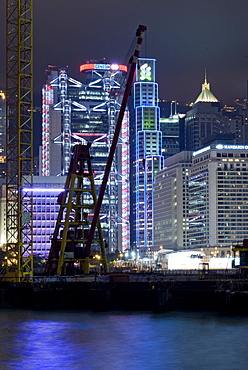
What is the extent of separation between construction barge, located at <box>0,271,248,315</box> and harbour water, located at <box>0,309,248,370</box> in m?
2.26

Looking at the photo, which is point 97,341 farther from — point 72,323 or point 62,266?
point 62,266

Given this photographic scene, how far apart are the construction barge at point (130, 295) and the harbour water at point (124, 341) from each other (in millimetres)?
2263

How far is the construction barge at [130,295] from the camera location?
8012cm

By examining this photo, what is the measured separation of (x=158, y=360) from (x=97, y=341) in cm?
940

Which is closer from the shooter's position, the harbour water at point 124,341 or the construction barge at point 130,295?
the harbour water at point 124,341

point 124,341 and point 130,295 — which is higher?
point 130,295

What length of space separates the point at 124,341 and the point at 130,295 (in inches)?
905

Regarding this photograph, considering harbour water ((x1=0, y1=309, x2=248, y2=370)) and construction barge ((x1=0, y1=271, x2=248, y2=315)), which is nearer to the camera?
harbour water ((x1=0, y1=309, x2=248, y2=370))

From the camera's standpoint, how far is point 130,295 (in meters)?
86.8

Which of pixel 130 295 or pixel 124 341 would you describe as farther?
pixel 130 295

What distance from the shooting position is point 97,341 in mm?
63750

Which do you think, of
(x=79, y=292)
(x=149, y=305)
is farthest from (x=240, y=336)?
(x=79, y=292)

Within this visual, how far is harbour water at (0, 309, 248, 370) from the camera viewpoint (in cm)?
5453

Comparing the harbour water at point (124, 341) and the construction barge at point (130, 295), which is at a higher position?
the construction barge at point (130, 295)
